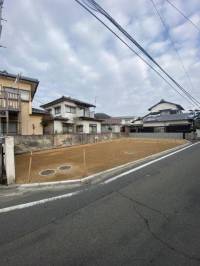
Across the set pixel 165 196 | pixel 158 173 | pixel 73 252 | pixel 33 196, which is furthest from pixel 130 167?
pixel 73 252

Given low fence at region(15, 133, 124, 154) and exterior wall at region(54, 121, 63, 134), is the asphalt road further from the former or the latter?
exterior wall at region(54, 121, 63, 134)

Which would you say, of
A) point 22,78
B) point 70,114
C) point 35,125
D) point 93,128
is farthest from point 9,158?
point 93,128

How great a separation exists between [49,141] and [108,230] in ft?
53.7

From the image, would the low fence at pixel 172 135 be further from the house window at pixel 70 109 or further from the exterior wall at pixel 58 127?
the exterior wall at pixel 58 127

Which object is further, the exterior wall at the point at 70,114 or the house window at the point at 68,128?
the exterior wall at the point at 70,114

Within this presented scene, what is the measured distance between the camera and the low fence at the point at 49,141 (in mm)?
16688

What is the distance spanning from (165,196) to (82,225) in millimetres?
2519

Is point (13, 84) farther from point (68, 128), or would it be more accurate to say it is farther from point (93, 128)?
point (93, 128)

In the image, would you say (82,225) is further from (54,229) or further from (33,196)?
(33,196)

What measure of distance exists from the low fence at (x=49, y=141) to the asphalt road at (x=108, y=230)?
39.3 ft

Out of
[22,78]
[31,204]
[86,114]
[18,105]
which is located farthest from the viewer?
[86,114]

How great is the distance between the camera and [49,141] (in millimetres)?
19141

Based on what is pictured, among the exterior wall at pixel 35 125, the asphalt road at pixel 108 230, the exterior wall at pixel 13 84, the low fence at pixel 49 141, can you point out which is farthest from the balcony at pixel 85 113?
the asphalt road at pixel 108 230

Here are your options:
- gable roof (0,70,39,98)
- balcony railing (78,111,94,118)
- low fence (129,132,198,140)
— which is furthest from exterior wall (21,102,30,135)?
low fence (129,132,198,140)
